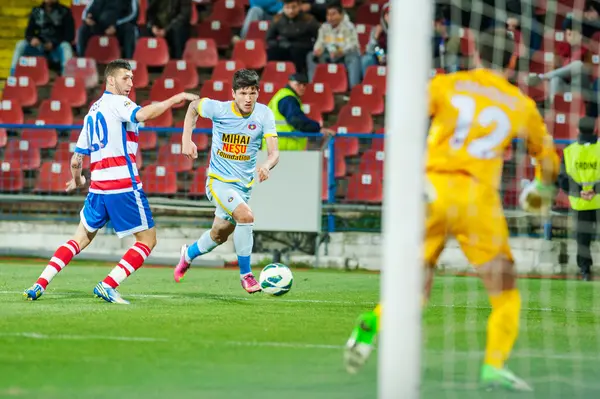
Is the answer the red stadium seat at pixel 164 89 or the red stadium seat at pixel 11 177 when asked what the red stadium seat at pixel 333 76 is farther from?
the red stadium seat at pixel 11 177

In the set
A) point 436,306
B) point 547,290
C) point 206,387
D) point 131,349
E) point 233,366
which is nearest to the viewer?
point 206,387

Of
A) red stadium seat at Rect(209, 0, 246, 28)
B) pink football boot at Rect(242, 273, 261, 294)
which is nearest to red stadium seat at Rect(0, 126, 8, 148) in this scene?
red stadium seat at Rect(209, 0, 246, 28)

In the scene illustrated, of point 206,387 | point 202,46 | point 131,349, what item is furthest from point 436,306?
point 202,46

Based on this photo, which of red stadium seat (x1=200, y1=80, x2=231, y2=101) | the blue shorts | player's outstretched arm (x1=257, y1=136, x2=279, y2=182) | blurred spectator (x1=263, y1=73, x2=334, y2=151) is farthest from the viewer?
red stadium seat (x1=200, y1=80, x2=231, y2=101)

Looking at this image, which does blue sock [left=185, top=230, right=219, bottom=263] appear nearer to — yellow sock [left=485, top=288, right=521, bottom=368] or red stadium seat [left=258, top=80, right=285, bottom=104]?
yellow sock [left=485, top=288, right=521, bottom=368]

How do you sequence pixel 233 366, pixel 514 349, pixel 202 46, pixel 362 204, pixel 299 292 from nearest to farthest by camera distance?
pixel 233 366
pixel 514 349
pixel 299 292
pixel 362 204
pixel 202 46

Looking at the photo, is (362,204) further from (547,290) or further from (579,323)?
(579,323)

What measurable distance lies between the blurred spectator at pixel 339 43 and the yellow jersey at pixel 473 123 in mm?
11020

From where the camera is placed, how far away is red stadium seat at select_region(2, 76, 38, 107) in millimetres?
17500

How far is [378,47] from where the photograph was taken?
16.8 meters

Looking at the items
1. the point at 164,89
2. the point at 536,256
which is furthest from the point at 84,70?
the point at 536,256

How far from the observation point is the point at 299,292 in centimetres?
1091

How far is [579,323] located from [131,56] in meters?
11.1

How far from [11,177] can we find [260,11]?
17.0ft
